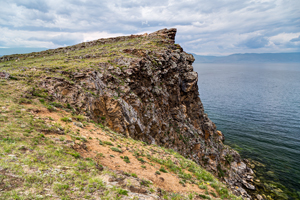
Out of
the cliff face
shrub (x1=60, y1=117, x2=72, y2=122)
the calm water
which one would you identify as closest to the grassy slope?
shrub (x1=60, y1=117, x2=72, y2=122)

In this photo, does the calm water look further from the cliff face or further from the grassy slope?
the grassy slope

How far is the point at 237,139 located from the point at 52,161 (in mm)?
64363

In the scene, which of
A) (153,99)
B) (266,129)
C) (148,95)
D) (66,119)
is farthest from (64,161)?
(266,129)

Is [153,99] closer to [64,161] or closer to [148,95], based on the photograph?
[148,95]

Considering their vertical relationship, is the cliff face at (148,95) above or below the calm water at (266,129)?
above

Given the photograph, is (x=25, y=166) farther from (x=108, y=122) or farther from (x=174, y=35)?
(x=174, y=35)

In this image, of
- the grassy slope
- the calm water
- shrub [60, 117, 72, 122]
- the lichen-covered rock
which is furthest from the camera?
the calm water

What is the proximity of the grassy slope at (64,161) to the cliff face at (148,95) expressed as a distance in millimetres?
3306

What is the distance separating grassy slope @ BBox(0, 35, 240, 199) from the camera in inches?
324

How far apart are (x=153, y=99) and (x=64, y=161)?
2408 centimetres

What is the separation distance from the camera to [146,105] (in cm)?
3092

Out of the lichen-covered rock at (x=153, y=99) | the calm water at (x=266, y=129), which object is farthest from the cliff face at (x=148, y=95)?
the calm water at (x=266, y=129)

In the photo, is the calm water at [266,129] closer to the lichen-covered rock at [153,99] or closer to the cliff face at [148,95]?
the cliff face at [148,95]

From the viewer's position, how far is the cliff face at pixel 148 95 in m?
22.5
